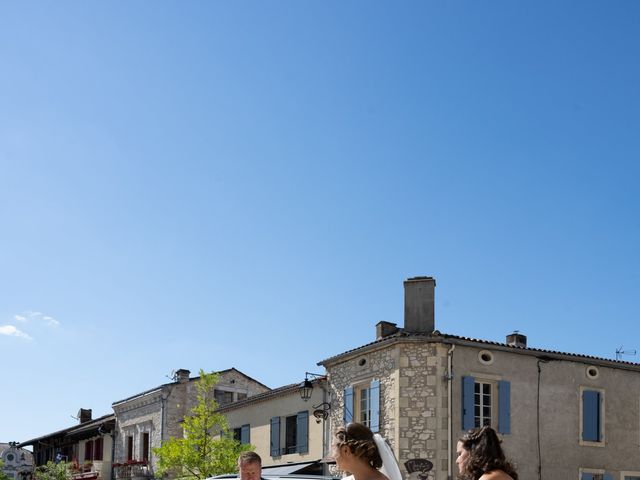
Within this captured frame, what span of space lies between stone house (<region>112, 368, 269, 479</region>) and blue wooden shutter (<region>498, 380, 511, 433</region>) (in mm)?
14813

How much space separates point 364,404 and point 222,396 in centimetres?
1341

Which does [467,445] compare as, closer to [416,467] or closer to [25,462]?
[416,467]

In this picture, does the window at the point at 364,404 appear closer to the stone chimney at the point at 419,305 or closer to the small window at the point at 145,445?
the stone chimney at the point at 419,305

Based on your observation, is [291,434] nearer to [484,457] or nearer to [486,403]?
[486,403]

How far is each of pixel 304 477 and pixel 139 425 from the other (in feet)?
102

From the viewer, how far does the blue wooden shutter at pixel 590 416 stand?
2347cm

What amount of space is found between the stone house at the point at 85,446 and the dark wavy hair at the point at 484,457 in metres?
36.8

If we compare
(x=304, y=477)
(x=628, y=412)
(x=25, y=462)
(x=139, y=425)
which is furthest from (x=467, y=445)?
(x=139, y=425)

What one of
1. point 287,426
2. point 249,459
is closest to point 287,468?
point 287,426

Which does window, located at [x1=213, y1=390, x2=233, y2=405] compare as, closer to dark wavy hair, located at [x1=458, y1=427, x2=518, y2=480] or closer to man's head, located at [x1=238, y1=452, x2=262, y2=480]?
man's head, located at [x1=238, y1=452, x2=262, y2=480]

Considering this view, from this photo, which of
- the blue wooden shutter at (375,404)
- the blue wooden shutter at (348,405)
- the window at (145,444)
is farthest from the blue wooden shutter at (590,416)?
the window at (145,444)

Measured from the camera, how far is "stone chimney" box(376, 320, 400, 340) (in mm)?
23469

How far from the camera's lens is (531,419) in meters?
22.8

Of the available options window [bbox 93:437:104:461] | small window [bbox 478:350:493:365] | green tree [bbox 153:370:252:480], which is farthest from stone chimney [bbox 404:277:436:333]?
window [bbox 93:437:104:461]
